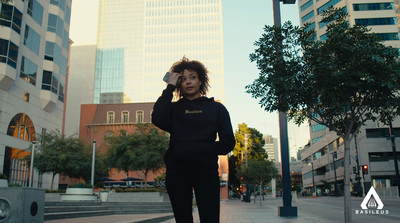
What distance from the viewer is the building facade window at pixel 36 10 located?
3170 cm

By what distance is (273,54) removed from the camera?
32.7 feet

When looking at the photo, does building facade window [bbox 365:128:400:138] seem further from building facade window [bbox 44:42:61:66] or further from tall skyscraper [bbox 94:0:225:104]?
building facade window [bbox 44:42:61:66]

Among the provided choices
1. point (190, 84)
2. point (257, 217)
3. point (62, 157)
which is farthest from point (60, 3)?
point (190, 84)

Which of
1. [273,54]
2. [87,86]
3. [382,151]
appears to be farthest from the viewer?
[87,86]

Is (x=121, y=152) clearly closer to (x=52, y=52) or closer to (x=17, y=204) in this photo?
(x=52, y=52)

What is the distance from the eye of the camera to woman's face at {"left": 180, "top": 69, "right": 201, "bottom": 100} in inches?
103

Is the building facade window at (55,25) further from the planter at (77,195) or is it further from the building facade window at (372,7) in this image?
the building facade window at (372,7)

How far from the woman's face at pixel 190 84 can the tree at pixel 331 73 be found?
6.81 m

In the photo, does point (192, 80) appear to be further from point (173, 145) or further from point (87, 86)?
point (87, 86)

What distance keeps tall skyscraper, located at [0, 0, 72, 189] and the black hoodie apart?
87.1 ft

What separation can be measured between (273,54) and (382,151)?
47.9 metres

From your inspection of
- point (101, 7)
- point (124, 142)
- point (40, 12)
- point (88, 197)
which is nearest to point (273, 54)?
point (88, 197)

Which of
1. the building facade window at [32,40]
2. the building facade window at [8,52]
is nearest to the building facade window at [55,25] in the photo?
the building facade window at [32,40]

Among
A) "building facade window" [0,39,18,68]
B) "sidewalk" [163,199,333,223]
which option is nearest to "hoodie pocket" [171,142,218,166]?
"sidewalk" [163,199,333,223]
